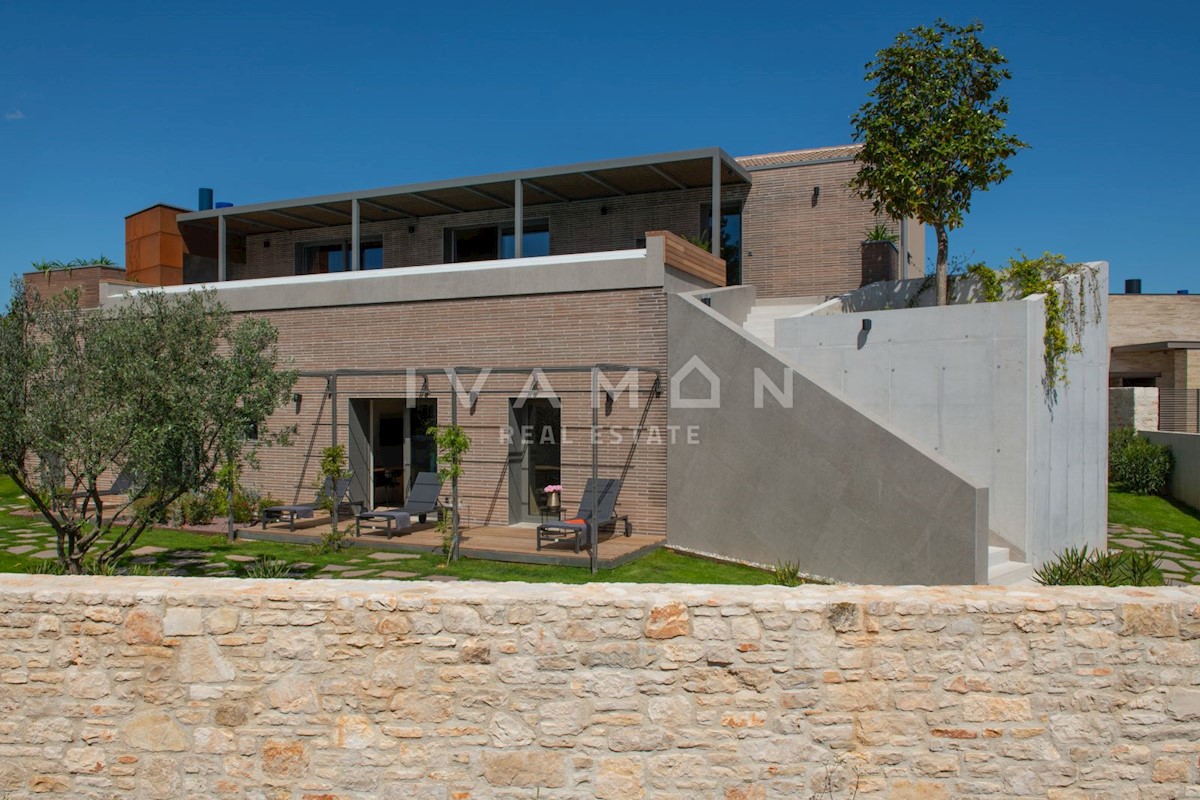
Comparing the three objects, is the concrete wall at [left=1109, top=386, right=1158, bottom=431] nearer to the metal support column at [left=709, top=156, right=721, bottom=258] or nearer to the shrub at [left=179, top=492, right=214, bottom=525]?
the metal support column at [left=709, top=156, right=721, bottom=258]

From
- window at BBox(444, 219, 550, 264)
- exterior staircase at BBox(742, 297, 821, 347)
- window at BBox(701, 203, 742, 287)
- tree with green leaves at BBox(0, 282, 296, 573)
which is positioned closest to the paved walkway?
exterior staircase at BBox(742, 297, 821, 347)

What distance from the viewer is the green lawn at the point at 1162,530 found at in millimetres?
12032

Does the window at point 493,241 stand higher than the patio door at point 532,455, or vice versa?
the window at point 493,241

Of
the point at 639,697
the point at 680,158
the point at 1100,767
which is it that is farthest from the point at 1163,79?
the point at 639,697

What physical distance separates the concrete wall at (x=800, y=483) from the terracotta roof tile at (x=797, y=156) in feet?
18.6

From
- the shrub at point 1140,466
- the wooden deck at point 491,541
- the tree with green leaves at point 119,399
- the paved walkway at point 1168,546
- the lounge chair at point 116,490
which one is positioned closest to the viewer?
the tree with green leaves at point 119,399

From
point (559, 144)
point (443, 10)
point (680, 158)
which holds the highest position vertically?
point (443, 10)

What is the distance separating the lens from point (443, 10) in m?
16.2

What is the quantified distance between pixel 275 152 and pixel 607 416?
50.4 feet

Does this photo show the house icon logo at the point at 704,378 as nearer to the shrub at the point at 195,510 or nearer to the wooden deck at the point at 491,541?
the wooden deck at the point at 491,541

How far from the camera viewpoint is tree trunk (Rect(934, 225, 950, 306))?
12344mm

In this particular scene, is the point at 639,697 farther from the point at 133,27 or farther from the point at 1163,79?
the point at 1163,79

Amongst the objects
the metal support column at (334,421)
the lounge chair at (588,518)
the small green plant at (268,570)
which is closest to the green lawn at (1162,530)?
the lounge chair at (588,518)

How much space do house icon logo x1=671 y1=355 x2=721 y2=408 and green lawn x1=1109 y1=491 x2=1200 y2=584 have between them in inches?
253
